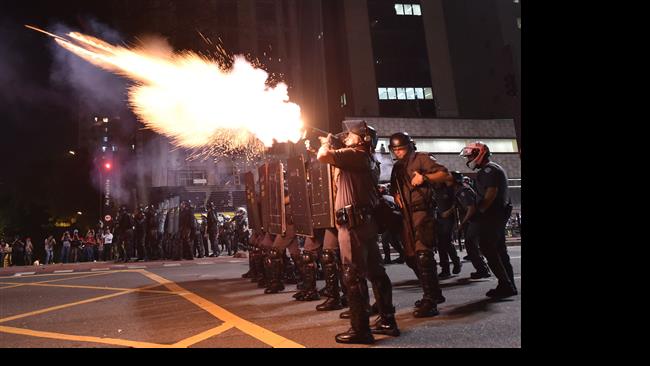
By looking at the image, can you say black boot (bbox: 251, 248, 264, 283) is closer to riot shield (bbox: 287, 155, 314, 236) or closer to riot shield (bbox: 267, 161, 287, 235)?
riot shield (bbox: 267, 161, 287, 235)

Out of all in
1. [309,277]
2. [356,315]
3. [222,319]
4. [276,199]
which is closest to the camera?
[356,315]

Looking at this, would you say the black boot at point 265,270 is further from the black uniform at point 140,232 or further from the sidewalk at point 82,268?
the black uniform at point 140,232

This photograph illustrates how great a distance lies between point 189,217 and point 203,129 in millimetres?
5724

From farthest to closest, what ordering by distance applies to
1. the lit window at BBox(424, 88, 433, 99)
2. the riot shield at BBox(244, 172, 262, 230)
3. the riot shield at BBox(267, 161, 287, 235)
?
the lit window at BBox(424, 88, 433, 99) → the riot shield at BBox(244, 172, 262, 230) → the riot shield at BBox(267, 161, 287, 235)

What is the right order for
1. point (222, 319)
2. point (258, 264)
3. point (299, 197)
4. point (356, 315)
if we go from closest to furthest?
point (356, 315) < point (222, 319) < point (299, 197) < point (258, 264)

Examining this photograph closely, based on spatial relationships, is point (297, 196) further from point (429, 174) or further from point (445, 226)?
point (445, 226)

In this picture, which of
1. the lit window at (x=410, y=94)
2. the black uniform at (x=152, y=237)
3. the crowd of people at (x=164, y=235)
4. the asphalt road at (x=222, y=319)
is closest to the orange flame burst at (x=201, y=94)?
the asphalt road at (x=222, y=319)

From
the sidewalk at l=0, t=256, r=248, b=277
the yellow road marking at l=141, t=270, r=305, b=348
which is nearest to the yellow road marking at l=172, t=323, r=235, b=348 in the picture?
the yellow road marking at l=141, t=270, r=305, b=348

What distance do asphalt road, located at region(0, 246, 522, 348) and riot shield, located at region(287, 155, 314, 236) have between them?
3.59ft

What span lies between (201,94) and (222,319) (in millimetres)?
5427

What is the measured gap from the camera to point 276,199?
6.30 metres

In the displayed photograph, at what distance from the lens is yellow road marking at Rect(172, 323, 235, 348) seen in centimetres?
344

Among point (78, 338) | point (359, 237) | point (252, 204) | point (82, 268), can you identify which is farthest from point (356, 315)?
point (82, 268)
